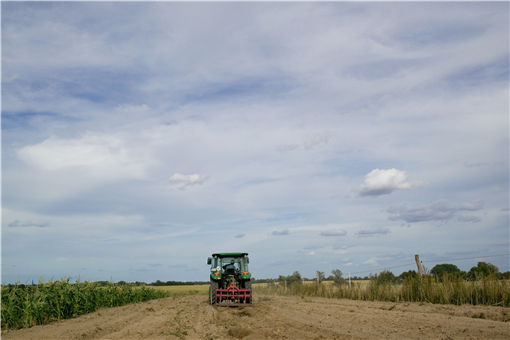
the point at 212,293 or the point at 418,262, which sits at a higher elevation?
the point at 418,262

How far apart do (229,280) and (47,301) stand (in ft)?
24.8

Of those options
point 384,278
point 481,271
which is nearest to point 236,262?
point 384,278

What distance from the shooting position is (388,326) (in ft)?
32.7

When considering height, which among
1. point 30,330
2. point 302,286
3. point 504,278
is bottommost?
point 302,286

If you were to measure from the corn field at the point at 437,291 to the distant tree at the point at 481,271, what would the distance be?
0.87ft

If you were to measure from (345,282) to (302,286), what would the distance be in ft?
20.1

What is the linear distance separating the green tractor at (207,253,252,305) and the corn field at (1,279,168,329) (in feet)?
17.6

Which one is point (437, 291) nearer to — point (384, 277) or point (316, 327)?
point (384, 277)

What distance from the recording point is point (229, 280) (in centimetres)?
1838

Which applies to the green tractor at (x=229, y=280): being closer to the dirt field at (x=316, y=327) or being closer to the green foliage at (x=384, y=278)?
the dirt field at (x=316, y=327)

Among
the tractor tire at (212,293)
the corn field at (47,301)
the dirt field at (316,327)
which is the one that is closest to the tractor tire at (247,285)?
the tractor tire at (212,293)

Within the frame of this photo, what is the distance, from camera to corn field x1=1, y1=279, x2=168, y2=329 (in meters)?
12.5

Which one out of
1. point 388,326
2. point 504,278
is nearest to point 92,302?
point 388,326

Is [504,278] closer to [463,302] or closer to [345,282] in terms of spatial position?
[463,302]
